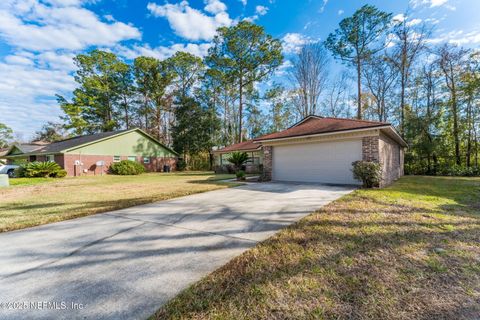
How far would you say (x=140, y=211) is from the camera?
5023 mm

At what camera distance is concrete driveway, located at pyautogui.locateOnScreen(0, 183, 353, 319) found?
5.88 ft

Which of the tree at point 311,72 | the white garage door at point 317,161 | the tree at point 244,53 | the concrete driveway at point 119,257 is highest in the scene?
the tree at point 244,53

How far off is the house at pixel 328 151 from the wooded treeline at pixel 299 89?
11.0 metres

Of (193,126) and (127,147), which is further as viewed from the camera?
(193,126)

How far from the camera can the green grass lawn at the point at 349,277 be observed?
5.33 feet

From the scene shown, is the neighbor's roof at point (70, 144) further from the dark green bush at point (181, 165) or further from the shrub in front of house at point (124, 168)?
the dark green bush at point (181, 165)

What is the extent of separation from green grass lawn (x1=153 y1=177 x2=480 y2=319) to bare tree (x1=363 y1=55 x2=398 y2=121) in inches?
777

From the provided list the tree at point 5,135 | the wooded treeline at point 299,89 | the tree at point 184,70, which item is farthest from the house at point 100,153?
the tree at point 5,135

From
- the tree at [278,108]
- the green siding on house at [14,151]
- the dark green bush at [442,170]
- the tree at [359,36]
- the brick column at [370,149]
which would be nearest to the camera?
the brick column at [370,149]

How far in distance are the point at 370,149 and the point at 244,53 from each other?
62.2 ft

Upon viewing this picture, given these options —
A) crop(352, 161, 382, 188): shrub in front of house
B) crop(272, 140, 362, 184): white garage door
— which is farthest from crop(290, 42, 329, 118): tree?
crop(352, 161, 382, 188): shrub in front of house

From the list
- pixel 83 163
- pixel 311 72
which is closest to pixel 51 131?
pixel 83 163

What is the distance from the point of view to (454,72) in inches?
628

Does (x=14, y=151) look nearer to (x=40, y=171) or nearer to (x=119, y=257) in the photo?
(x=40, y=171)
